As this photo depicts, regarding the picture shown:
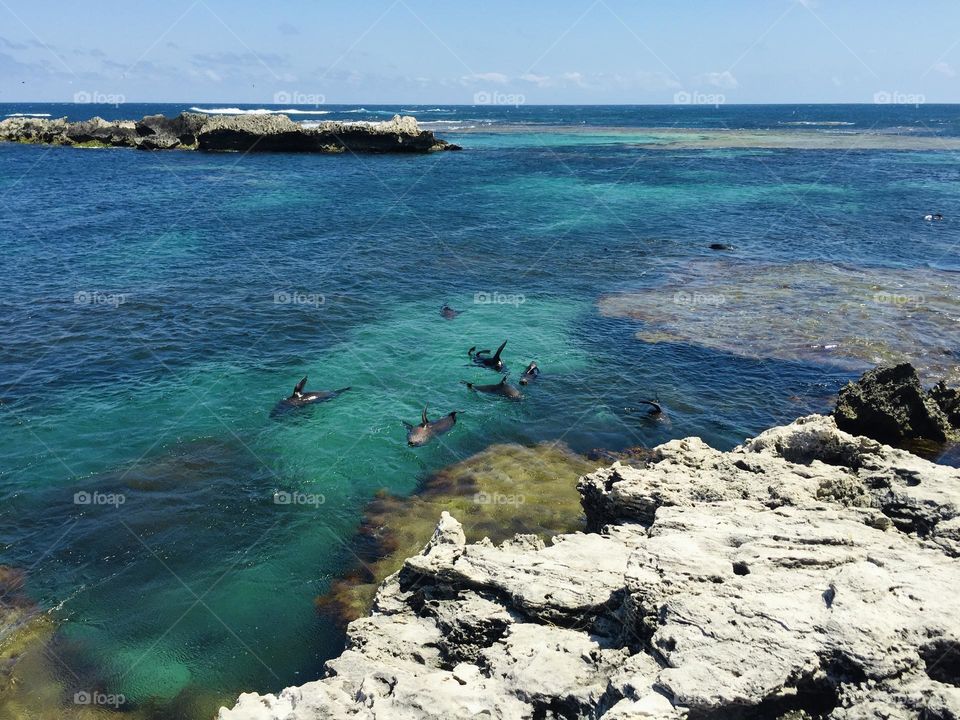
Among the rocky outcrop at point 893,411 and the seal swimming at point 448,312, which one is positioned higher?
the rocky outcrop at point 893,411

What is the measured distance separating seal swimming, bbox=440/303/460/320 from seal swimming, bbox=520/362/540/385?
23.3ft

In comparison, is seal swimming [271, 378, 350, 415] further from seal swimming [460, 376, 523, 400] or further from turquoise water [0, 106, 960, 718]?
seal swimming [460, 376, 523, 400]

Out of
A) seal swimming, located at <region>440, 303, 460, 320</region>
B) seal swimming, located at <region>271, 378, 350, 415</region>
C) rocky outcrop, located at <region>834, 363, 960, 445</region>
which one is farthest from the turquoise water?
rocky outcrop, located at <region>834, 363, 960, 445</region>

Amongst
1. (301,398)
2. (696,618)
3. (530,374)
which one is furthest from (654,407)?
(696,618)

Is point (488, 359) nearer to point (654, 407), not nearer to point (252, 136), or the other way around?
point (654, 407)

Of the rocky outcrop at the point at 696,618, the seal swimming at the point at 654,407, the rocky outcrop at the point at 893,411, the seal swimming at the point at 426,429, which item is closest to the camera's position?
the rocky outcrop at the point at 696,618

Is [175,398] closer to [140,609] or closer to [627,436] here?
[140,609]

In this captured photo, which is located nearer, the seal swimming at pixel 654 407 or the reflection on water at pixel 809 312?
the seal swimming at pixel 654 407

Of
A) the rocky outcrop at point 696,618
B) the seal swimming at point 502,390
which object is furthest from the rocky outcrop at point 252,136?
the rocky outcrop at point 696,618

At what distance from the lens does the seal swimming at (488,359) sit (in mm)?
25734

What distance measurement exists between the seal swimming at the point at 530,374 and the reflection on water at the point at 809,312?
20.4 feet

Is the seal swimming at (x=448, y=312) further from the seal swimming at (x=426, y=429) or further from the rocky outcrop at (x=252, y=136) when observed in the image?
the rocky outcrop at (x=252, y=136)

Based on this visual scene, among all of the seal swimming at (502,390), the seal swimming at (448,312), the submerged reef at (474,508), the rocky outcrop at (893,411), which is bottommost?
the submerged reef at (474,508)

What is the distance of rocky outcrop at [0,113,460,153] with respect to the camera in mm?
93625
